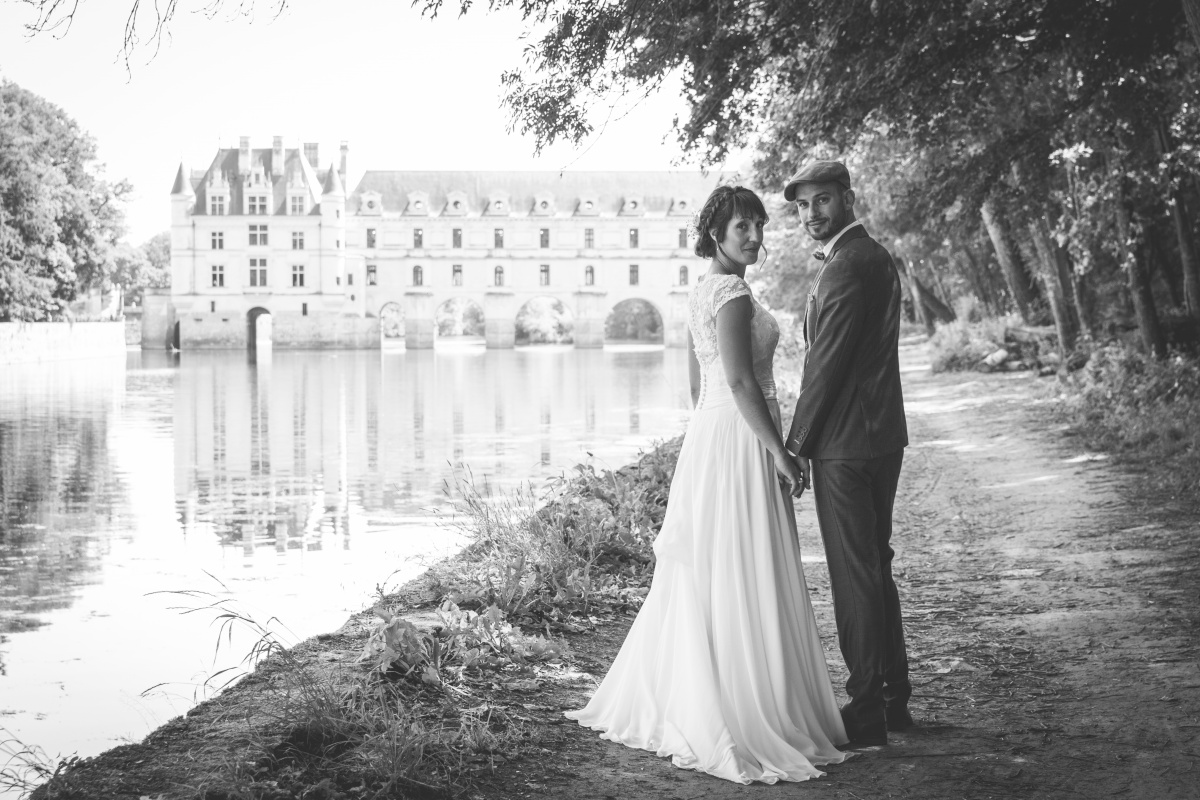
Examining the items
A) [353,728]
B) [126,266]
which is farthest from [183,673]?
[126,266]

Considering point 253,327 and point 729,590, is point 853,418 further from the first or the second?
point 253,327

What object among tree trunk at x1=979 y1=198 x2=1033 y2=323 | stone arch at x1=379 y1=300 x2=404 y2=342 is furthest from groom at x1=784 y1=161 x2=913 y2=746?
stone arch at x1=379 y1=300 x2=404 y2=342

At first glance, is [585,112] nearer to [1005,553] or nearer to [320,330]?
[1005,553]

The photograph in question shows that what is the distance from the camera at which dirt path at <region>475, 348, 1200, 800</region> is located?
366 cm

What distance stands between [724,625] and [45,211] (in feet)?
147

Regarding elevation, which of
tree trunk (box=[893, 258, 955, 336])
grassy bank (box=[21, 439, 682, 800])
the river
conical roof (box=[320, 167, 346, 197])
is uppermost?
conical roof (box=[320, 167, 346, 197])

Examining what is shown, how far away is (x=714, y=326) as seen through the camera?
4105 mm

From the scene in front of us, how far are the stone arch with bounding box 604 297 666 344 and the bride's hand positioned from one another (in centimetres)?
7974

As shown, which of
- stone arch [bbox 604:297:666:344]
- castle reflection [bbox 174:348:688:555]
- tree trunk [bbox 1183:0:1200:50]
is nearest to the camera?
tree trunk [bbox 1183:0:1200:50]

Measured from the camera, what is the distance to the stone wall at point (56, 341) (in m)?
44.0

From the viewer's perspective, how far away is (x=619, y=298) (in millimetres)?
78375

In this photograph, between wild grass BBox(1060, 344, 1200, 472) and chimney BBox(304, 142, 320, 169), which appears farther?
chimney BBox(304, 142, 320, 169)

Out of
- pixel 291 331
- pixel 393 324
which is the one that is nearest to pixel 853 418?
pixel 291 331

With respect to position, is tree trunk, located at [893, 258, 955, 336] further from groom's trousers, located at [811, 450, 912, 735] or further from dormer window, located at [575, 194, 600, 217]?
dormer window, located at [575, 194, 600, 217]
